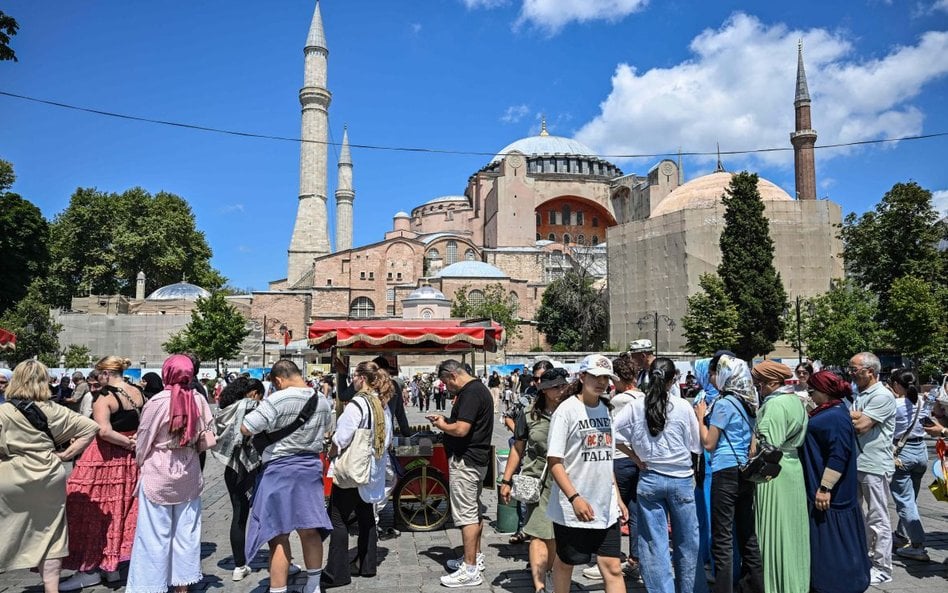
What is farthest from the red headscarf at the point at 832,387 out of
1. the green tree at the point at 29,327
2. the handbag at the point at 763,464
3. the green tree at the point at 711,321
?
the green tree at the point at 29,327

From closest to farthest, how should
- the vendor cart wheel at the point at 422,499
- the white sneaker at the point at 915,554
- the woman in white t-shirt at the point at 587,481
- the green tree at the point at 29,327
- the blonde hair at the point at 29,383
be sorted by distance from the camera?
the woman in white t-shirt at the point at 587,481 < the blonde hair at the point at 29,383 < the white sneaker at the point at 915,554 < the vendor cart wheel at the point at 422,499 < the green tree at the point at 29,327

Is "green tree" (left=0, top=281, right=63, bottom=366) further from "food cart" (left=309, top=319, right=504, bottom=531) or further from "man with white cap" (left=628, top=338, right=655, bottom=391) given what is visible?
"man with white cap" (left=628, top=338, right=655, bottom=391)

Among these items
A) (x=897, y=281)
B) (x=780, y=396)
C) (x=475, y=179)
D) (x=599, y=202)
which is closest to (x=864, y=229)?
(x=897, y=281)

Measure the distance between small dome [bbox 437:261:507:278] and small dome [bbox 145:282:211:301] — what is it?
16.4m

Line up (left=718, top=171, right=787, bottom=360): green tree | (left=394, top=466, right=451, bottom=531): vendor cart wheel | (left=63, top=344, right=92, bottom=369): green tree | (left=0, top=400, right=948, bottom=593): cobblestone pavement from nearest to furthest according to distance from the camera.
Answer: (left=0, top=400, right=948, bottom=593): cobblestone pavement, (left=394, top=466, right=451, bottom=531): vendor cart wheel, (left=718, top=171, right=787, bottom=360): green tree, (left=63, top=344, right=92, bottom=369): green tree

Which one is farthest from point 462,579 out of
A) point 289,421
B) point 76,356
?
point 76,356

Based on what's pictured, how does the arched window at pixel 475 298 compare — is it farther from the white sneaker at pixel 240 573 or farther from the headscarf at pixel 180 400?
the headscarf at pixel 180 400

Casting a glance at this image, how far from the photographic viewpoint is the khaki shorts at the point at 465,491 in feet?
15.0

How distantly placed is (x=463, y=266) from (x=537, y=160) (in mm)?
20376

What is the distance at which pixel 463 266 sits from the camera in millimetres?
46406

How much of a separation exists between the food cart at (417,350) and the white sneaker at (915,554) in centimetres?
335

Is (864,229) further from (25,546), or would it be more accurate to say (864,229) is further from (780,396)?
(25,546)

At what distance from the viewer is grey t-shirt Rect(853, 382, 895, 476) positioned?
15.7 ft

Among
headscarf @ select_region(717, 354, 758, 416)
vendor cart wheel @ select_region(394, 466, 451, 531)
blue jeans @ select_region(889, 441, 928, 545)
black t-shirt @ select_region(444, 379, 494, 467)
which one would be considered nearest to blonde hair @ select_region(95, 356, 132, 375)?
black t-shirt @ select_region(444, 379, 494, 467)
